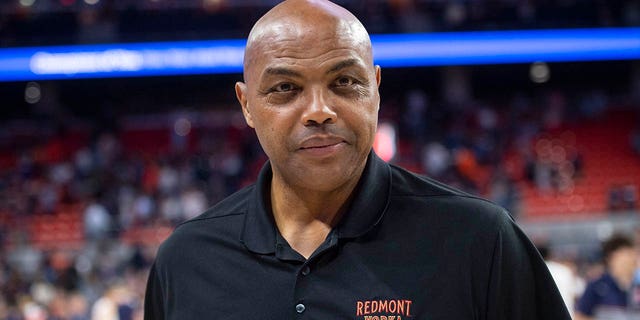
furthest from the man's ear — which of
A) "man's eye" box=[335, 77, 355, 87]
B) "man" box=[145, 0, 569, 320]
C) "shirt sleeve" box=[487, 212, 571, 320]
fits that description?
"shirt sleeve" box=[487, 212, 571, 320]

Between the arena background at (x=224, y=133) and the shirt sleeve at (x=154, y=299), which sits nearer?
the shirt sleeve at (x=154, y=299)

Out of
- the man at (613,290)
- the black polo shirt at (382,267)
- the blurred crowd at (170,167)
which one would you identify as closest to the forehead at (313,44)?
the black polo shirt at (382,267)

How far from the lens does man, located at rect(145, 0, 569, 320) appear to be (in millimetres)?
1662

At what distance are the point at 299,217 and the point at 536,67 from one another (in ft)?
61.9

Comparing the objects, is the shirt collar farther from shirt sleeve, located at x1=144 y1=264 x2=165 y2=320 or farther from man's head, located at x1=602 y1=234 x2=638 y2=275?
man's head, located at x1=602 y1=234 x2=638 y2=275

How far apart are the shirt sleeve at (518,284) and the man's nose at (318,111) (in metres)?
0.38

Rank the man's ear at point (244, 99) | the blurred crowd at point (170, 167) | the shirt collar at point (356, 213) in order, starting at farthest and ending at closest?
the blurred crowd at point (170, 167) → the man's ear at point (244, 99) → the shirt collar at point (356, 213)

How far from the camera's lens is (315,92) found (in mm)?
1673

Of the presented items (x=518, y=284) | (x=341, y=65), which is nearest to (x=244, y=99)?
(x=341, y=65)

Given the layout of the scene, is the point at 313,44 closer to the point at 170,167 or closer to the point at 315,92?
the point at 315,92

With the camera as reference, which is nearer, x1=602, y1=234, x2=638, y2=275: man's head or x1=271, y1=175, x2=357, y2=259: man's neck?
x1=271, y1=175, x2=357, y2=259: man's neck

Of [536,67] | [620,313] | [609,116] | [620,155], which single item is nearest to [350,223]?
[620,313]

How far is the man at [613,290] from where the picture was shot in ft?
18.5

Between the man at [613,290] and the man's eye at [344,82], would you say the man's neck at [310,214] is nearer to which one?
the man's eye at [344,82]
